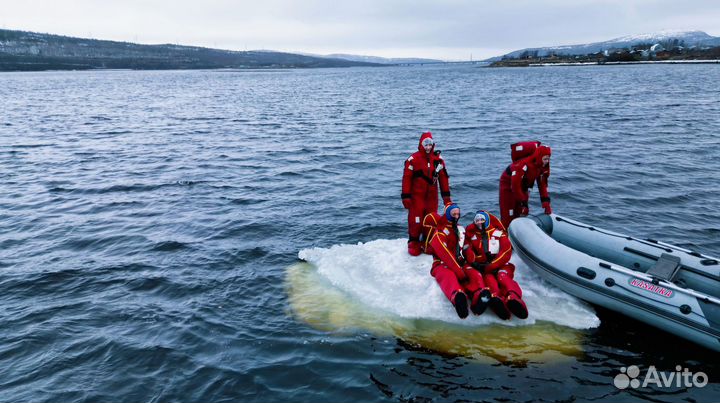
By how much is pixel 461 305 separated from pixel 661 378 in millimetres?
2716

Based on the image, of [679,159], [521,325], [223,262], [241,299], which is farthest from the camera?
[679,159]

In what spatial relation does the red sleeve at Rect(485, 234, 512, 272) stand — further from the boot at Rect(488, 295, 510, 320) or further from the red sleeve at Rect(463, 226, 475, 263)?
the boot at Rect(488, 295, 510, 320)

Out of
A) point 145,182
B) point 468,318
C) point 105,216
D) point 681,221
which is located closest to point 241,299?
point 468,318

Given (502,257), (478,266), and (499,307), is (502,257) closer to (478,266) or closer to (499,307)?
(478,266)

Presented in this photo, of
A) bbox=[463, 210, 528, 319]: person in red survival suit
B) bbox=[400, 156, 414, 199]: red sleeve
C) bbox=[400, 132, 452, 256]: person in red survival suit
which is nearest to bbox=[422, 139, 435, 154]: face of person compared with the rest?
bbox=[400, 132, 452, 256]: person in red survival suit

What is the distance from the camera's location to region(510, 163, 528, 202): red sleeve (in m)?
9.27

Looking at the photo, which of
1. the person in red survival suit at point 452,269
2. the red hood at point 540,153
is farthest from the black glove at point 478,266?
the red hood at point 540,153

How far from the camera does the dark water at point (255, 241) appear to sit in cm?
655

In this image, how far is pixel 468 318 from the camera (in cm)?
745

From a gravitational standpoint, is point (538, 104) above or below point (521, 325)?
above

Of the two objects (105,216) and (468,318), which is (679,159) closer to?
(468,318)

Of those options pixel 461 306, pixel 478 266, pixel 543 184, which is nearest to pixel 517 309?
pixel 461 306

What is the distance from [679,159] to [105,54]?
218m

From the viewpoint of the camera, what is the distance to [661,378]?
254 inches
